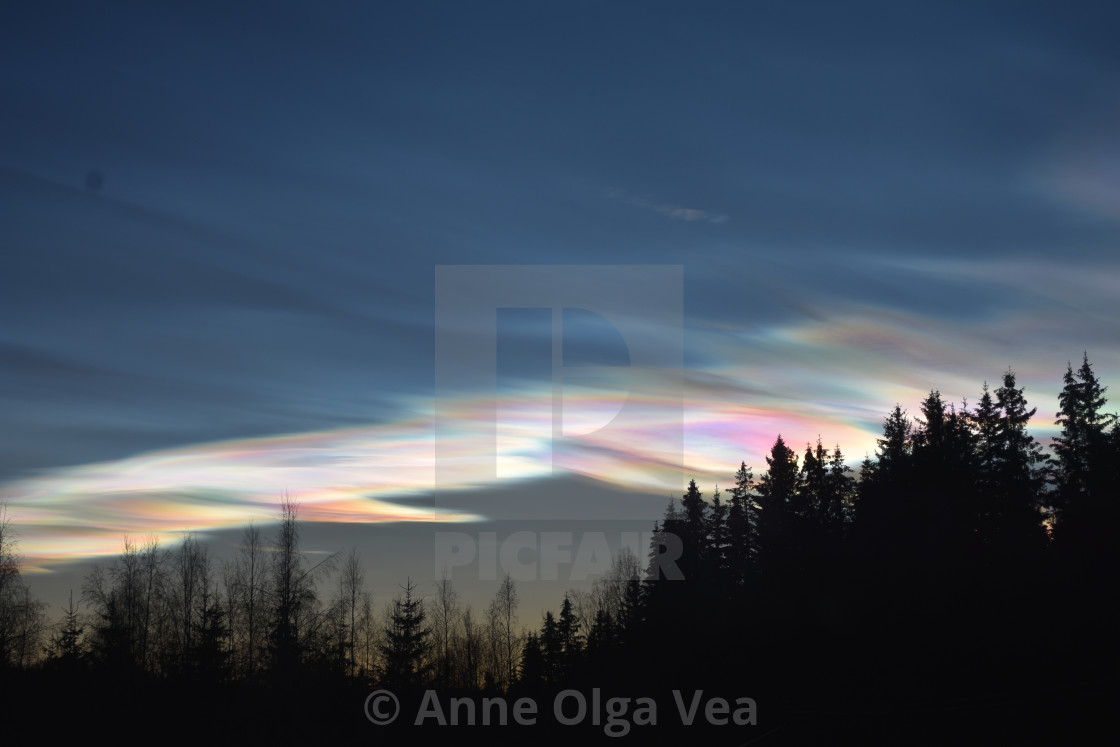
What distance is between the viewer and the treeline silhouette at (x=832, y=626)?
111 ft

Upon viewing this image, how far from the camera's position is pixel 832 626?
42.0 metres

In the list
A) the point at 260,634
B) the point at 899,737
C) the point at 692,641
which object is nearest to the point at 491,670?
the point at 260,634

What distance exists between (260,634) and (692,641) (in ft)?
112

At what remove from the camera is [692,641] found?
1768 inches

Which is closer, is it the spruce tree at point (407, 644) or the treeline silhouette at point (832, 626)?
the treeline silhouette at point (832, 626)

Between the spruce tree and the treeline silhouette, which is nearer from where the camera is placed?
the treeline silhouette

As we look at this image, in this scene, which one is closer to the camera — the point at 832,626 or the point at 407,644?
the point at 832,626

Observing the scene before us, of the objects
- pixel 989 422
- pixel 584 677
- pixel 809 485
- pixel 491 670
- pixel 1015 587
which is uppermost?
pixel 989 422

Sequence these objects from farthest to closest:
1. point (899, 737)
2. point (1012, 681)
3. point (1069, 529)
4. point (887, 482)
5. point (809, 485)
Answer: point (809, 485)
point (1069, 529)
point (887, 482)
point (1012, 681)
point (899, 737)

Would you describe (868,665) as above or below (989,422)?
below

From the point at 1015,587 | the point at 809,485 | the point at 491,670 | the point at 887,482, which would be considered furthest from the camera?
the point at 491,670

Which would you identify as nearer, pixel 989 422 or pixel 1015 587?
pixel 1015 587

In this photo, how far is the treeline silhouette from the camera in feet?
111

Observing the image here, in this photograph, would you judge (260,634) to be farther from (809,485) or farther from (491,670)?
(809,485)
